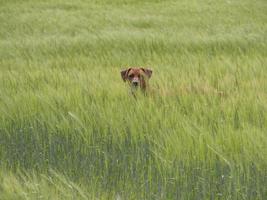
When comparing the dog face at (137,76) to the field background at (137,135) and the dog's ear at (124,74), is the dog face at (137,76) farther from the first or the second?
the field background at (137,135)

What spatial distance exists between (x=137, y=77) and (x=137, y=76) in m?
0.03

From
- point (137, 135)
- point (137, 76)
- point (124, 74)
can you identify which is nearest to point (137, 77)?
point (137, 76)

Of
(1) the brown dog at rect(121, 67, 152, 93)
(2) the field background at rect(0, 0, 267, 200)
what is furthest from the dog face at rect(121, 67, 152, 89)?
(2) the field background at rect(0, 0, 267, 200)

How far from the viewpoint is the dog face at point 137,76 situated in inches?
209

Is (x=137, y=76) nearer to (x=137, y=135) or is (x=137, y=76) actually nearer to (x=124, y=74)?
(x=124, y=74)

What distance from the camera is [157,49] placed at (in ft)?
28.6

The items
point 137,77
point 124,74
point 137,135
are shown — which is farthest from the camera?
point 124,74

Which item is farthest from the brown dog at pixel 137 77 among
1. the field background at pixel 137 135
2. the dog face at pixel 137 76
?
the field background at pixel 137 135

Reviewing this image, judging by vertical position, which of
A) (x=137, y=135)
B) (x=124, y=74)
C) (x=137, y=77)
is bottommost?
(x=137, y=135)

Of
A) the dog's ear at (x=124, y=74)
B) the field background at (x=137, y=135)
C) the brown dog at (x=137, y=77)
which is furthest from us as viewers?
the dog's ear at (x=124, y=74)

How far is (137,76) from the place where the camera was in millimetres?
5438

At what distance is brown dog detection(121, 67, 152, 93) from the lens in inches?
209

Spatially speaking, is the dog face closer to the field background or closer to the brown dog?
the brown dog

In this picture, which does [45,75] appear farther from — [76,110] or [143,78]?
[76,110]
